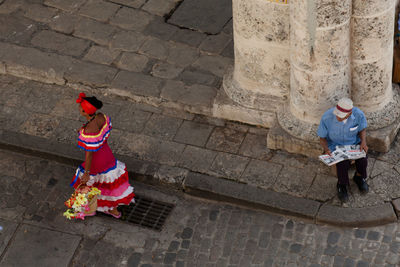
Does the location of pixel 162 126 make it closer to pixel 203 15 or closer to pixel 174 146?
pixel 174 146

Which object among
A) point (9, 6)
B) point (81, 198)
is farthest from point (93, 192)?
point (9, 6)

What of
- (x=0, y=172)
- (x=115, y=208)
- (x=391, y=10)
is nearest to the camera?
(x=391, y=10)

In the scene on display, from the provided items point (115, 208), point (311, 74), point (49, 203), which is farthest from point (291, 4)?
point (49, 203)

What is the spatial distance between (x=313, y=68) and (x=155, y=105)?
247 centimetres

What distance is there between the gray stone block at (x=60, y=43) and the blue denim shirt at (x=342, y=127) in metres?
3.93

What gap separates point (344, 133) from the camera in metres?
8.45

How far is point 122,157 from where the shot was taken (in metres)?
9.53

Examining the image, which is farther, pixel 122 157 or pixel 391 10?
pixel 122 157

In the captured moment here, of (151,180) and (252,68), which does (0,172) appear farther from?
(252,68)

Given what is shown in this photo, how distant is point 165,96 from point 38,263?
2716mm

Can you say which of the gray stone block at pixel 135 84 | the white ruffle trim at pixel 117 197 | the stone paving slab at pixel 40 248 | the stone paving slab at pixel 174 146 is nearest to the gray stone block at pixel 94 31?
the gray stone block at pixel 135 84

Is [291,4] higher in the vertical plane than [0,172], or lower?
higher

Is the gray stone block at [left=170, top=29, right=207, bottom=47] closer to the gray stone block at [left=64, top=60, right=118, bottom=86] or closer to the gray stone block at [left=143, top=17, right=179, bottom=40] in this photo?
the gray stone block at [left=143, top=17, right=179, bottom=40]

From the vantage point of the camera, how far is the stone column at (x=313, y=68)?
8.02 metres
